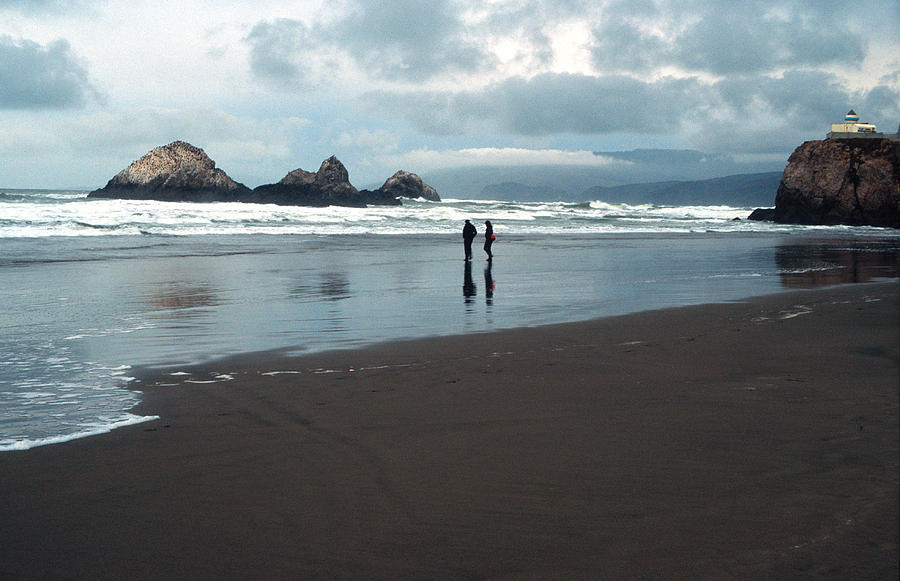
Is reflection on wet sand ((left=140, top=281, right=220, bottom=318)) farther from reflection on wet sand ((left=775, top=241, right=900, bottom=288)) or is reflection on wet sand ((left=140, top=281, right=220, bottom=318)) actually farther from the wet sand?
reflection on wet sand ((left=775, top=241, right=900, bottom=288))

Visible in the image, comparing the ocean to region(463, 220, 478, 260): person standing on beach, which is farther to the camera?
region(463, 220, 478, 260): person standing on beach

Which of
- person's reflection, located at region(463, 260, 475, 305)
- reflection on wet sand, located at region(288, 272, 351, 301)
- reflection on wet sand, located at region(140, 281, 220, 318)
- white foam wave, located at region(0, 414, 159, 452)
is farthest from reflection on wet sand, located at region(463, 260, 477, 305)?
white foam wave, located at region(0, 414, 159, 452)

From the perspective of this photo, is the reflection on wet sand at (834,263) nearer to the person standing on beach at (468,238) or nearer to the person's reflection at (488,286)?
the person's reflection at (488,286)

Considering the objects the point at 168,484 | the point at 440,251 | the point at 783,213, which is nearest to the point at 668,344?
the point at 168,484

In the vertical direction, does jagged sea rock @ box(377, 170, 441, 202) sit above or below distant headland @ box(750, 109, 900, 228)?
above

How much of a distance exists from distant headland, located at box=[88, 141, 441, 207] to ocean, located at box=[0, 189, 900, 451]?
4652 centimetres

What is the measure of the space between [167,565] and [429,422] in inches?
81.7

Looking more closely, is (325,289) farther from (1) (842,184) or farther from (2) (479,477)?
(1) (842,184)

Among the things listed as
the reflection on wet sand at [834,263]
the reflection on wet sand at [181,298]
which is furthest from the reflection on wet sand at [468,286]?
the reflection on wet sand at [834,263]

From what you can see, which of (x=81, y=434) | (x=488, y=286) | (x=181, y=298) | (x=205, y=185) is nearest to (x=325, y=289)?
(x=181, y=298)

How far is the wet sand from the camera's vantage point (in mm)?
2809

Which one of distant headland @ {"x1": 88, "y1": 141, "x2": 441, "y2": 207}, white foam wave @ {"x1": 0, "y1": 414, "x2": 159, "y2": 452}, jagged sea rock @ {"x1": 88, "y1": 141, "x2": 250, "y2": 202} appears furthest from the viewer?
distant headland @ {"x1": 88, "y1": 141, "x2": 441, "y2": 207}

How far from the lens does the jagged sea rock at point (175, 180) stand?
73.9 metres

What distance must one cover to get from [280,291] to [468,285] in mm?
3438
